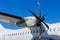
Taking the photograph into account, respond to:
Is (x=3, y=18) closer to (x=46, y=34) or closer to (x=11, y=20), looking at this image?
(x=11, y=20)

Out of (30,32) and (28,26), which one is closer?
(28,26)

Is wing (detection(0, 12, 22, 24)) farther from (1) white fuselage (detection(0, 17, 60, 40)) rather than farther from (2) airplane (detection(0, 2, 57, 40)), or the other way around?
(1) white fuselage (detection(0, 17, 60, 40))

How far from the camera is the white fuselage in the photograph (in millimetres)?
16422

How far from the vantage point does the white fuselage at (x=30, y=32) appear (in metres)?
16.4

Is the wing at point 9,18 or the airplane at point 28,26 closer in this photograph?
the wing at point 9,18

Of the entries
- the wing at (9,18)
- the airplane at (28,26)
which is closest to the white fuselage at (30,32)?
the airplane at (28,26)

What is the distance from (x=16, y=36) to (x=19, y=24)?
318 cm

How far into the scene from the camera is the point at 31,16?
16.5m

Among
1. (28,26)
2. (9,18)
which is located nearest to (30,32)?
(28,26)

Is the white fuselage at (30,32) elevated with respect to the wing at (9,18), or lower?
lower

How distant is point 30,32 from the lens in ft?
61.4

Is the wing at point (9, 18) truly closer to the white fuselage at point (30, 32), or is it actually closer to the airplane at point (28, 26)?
the airplane at point (28, 26)

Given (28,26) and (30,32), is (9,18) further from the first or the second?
(30,32)

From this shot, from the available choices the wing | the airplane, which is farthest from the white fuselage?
the wing
